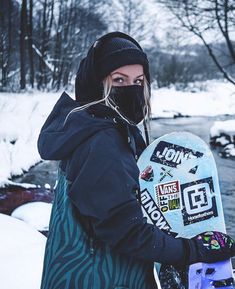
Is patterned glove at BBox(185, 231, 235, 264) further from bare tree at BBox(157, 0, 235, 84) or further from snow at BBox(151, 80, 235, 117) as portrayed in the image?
snow at BBox(151, 80, 235, 117)

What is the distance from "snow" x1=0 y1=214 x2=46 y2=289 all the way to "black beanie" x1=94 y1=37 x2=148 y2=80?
1.54 m

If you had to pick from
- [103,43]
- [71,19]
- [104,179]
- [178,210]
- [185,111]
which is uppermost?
[71,19]

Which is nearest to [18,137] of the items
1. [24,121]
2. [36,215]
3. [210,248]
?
[24,121]

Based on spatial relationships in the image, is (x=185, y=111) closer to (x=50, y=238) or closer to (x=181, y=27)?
(x=181, y=27)

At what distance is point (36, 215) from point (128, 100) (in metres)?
3.36

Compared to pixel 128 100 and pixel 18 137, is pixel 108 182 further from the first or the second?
pixel 18 137

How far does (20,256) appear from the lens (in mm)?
2375

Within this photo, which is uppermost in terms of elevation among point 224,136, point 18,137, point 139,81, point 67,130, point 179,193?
point 139,81

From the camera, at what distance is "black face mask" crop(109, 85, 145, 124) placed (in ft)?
3.27

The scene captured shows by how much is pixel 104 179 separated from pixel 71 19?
21358 mm

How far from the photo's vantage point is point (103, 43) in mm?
1046

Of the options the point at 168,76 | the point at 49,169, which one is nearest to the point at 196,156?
the point at 49,169

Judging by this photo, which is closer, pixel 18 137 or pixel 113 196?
pixel 113 196

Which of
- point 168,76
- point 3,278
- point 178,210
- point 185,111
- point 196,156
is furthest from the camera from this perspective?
point 168,76
